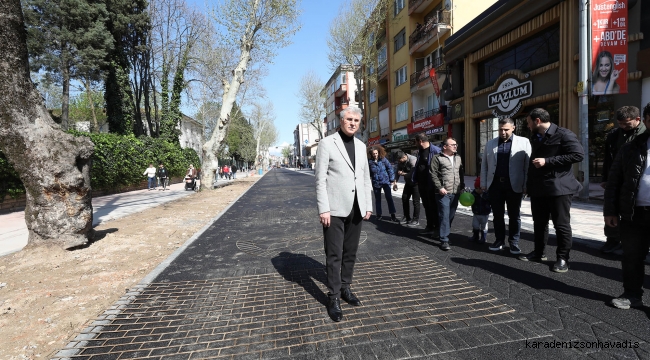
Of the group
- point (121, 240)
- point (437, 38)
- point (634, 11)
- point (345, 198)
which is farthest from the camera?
point (437, 38)

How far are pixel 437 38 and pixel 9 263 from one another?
24.3m

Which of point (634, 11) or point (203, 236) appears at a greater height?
point (634, 11)

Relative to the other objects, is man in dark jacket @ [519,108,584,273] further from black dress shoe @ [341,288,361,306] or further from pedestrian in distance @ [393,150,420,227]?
pedestrian in distance @ [393,150,420,227]

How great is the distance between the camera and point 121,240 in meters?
6.54

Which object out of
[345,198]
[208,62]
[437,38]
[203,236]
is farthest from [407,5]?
[345,198]

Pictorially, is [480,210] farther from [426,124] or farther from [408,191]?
[426,124]

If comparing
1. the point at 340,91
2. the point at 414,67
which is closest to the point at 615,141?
the point at 414,67

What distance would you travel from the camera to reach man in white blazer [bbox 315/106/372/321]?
10.4 ft

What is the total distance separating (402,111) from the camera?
28922mm

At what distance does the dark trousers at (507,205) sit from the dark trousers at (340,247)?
104 inches

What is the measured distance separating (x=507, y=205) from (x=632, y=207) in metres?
1.93

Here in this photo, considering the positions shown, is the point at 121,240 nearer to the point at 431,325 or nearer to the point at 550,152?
the point at 431,325

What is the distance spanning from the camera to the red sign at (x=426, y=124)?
71.9 ft

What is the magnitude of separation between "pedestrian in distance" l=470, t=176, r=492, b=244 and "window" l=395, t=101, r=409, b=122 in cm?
2367
